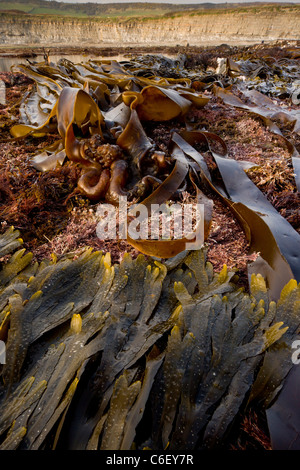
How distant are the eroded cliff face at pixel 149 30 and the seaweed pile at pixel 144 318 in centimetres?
2101

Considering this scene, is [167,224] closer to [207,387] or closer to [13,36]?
[207,387]

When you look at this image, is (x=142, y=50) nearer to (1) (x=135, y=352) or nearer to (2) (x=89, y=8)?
(1) (x=135, y=352)

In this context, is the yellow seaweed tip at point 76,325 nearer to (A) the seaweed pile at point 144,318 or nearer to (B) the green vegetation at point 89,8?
(A) the seaweed pile at point 144,318

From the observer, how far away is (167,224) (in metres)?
1.18

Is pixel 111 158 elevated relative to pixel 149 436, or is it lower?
elevated

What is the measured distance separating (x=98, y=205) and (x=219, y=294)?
758 millimetres

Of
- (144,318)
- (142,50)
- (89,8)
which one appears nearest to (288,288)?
(144,318)

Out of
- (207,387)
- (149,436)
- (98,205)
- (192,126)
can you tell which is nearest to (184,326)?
(207,387)

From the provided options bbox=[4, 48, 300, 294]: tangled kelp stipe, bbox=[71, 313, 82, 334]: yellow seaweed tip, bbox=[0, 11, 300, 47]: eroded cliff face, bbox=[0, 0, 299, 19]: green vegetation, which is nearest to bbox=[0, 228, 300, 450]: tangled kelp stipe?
bbox=[71, 313, 82, 334]: yellow seaweed tip

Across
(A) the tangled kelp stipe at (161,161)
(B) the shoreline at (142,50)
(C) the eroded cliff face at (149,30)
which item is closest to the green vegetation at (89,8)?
(C) the eroded cliff face at (149,30)

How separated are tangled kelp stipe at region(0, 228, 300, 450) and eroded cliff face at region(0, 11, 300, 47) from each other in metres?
21.7

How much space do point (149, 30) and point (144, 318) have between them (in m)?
25.9

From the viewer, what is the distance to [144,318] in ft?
2.88

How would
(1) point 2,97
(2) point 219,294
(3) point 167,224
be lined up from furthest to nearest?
(1) point 2,97 → (3) point 167,224 → (2) point 219,294
